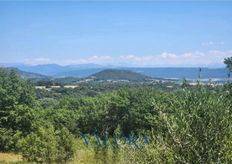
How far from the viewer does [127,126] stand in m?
73.4

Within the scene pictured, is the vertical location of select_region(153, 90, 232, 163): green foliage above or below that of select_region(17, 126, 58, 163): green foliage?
above

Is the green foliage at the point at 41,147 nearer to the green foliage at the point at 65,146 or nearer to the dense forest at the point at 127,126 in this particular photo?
the dense forest at the point at 127,126

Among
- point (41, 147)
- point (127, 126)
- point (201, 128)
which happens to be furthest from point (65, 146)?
point (127, 126)

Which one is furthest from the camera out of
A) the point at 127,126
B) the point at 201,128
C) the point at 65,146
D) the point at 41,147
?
the point at 127,126

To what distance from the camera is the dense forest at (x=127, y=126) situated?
9.52 m

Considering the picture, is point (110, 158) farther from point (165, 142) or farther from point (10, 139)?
point (10, 139)

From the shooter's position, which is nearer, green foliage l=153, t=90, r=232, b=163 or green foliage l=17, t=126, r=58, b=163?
green foliage l=153, t=90, r=232, b=163

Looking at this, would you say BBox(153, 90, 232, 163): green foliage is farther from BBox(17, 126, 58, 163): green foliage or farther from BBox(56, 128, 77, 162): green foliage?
BBox(17, 126, 58, 163): green foliage

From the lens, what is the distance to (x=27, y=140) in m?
35.5

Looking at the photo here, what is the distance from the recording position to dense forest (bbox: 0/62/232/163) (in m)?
9.52

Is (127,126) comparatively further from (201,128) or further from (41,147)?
(201,128)

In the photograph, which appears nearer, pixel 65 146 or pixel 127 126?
pixel 65 146

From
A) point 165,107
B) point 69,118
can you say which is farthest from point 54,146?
point 69,118

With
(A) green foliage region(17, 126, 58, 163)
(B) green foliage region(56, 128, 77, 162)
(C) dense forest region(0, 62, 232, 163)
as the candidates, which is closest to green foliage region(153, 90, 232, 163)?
(C) dense forest region(0, 62, 232, 163)
